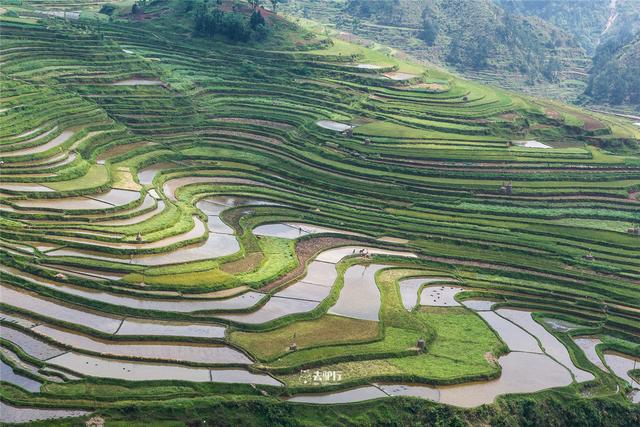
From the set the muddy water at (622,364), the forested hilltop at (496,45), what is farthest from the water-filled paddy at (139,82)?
the forested hilltop at (496,45)

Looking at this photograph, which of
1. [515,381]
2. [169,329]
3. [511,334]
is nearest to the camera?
[169,329]

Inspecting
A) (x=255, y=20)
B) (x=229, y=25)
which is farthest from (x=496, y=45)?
(x=229, y=25)

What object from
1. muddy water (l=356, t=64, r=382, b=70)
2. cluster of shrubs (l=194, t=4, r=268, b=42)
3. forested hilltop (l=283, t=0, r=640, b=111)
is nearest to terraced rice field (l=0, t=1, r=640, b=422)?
muddy water (l=356, t=64, r=382, b=70)

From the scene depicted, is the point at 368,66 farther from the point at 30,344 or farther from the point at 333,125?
the point at 30,344

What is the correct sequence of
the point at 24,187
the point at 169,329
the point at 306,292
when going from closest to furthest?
1. the point at 169,329
2. the point at 306,292
3. the point at 24,187

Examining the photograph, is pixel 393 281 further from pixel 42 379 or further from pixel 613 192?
pixel 613 192
